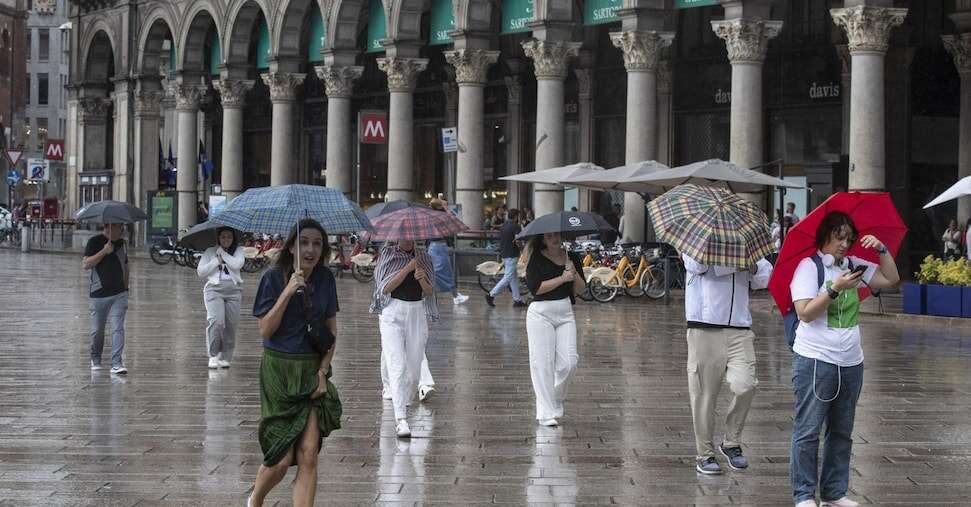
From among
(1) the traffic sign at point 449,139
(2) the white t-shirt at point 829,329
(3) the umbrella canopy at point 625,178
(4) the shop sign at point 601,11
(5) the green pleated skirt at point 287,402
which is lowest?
(5) the green pleated skirt at point 287,402

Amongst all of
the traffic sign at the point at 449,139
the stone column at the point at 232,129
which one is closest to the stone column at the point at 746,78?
the traffic sign at the point at 449,139

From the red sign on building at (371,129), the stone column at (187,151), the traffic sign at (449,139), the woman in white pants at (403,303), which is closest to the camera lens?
the woman in white pants at (403,303)

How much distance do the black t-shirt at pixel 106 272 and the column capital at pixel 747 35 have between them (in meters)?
16.0

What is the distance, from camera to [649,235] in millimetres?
38594

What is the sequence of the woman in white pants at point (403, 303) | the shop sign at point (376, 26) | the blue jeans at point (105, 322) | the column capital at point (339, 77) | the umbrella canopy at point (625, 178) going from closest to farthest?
the woman in white pants at point (403, 303)
the blue jeans at point (105, 322)
the umbrella canopy at point (625, 178)
the shop sign at point (376, 26)
the column capital at point (339, 77)

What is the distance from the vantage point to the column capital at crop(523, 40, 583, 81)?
3394 centimetres

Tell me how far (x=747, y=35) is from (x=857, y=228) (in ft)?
67.9

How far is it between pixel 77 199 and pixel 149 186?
720cm

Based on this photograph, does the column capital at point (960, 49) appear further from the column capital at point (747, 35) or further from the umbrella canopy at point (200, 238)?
the umbrella canopy at point (200, 238)

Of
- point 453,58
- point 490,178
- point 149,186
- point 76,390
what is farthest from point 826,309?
point 149,186

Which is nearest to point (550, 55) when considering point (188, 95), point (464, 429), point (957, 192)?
point (957, 192)

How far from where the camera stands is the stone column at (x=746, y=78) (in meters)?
29.1

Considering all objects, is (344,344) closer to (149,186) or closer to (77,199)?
(149,186)

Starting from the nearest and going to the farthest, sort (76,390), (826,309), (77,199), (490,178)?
(826,309) < (76,390) < (490,178) < (77,199)
